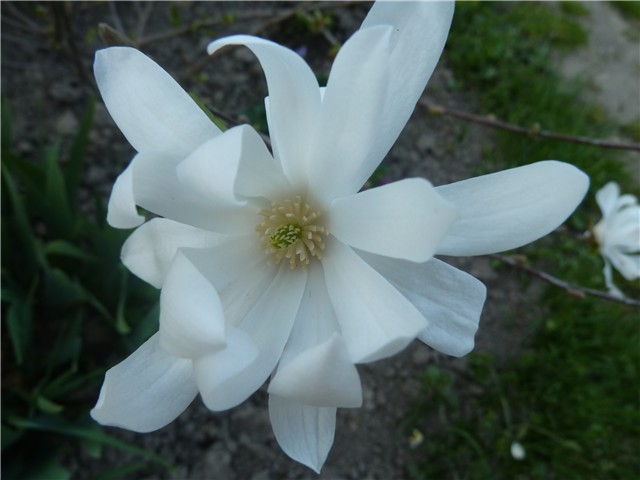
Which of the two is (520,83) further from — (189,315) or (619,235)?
(189,315)

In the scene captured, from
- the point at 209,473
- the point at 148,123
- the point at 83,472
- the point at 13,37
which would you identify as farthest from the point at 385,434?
the point at 13,37

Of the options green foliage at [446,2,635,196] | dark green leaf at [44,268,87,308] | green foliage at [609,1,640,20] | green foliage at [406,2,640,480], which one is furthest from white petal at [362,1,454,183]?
green foliage at [609,1,640,20]

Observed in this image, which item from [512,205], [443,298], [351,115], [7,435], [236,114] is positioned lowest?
[7,435]

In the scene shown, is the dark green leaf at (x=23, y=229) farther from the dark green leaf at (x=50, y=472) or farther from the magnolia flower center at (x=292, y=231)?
the magnolia flower center at (x=292, y=231)

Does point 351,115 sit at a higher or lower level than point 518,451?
higher

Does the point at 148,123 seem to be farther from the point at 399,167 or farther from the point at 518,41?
the point at 518,41

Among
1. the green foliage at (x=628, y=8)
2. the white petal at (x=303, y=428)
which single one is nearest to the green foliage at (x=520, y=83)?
the green foliage at (x=628, y=8)

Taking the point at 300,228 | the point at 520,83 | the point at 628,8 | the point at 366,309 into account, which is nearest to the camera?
the point at 366,309

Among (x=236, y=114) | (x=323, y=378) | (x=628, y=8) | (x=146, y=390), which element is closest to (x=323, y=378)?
(x=323, y=378)
